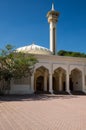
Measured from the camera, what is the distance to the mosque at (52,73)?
2652 cm

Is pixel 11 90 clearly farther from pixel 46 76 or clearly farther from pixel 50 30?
pixel 50 30

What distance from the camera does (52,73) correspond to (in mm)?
28219

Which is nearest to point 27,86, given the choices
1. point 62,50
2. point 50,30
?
point 50,30

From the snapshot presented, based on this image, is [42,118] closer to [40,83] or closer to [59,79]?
[59,79]

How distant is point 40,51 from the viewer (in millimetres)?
31094

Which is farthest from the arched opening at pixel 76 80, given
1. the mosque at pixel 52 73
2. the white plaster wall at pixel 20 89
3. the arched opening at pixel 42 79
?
the white plaster wall at pixel 20 89

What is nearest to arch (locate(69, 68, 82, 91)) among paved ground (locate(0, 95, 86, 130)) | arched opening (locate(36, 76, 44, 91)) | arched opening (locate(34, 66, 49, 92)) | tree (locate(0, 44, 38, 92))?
arched opening (locate(34, 66, 49, 92))

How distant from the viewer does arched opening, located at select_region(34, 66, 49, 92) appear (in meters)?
29.5

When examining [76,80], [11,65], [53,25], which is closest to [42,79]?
[76,80]

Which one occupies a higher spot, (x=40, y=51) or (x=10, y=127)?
(x=40, y=51)

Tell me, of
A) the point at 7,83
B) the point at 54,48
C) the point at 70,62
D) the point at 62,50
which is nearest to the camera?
the point at 7,83

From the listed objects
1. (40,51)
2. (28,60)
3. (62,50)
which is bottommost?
(28,60)

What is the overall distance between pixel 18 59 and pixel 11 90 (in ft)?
16.2

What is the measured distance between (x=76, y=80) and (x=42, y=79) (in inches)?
233
